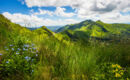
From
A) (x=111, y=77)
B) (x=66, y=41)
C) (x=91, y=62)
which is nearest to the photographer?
(x=111, y=77)

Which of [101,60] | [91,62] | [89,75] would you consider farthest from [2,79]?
[101,60]

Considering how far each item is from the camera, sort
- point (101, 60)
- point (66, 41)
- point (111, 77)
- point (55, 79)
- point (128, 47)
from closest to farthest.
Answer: point (55, 79) < point (111, 77) < point (101, 60) < point (128, 47) < point (66, 41)

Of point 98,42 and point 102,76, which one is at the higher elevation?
point 98,42

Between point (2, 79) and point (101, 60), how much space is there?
112 inches

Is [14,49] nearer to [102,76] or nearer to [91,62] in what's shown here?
[91,62]

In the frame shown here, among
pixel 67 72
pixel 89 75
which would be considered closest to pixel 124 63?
pixel 89 75

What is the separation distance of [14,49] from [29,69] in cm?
78

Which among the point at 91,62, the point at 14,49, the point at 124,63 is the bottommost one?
the point at 124,63

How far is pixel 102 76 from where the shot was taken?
2.22 metres

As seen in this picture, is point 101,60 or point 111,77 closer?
point 111,77

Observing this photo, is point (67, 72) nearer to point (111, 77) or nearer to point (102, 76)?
point (102, 76)

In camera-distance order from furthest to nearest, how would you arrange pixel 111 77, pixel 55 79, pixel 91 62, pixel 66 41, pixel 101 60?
pixel 66 41, pixel 101 60, pixel 91 62, pixel 111 77, pixel 55 79

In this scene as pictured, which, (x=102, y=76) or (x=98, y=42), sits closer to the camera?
(x=102, y=76)

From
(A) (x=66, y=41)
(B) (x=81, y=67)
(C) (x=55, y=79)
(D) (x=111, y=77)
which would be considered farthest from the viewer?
(A) (x=66, y=41)
